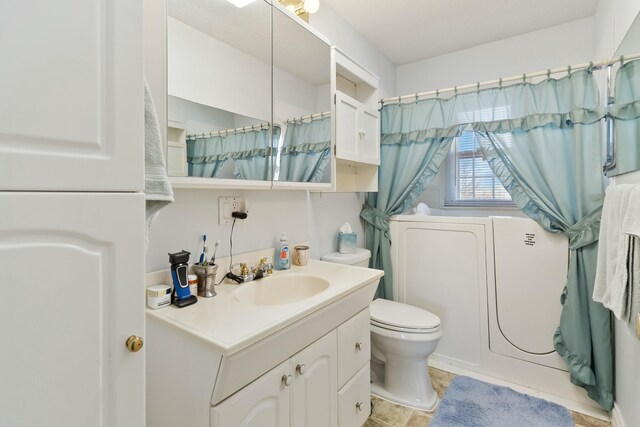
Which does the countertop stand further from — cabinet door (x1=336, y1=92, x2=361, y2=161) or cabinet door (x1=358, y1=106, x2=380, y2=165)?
cabinet door (x1=358, y1=106, x2=380, y2=165)

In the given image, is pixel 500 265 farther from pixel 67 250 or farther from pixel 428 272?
pixel 67 250

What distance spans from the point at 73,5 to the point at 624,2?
2.16 meters

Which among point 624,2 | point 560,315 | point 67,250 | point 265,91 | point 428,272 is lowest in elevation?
point 560,315

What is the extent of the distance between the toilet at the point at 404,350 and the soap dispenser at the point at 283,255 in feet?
1.41

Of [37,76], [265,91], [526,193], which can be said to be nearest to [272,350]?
[37,76]

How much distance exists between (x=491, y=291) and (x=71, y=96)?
7.81ft

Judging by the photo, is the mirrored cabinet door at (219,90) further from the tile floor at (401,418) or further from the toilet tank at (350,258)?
the tile floor at (401,418)

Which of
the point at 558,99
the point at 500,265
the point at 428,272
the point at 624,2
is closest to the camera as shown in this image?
the point at 624,2

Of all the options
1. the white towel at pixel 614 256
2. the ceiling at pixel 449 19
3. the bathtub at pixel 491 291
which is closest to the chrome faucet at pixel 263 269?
the bathtub at pixel 491 291

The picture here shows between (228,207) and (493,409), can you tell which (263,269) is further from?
(493,409)

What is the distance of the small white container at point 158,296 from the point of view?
1062 millimetres

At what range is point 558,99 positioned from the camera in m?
1.86

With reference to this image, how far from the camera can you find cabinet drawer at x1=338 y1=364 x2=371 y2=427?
137 centimetres

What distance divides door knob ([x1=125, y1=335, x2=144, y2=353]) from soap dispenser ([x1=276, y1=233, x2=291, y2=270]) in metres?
1.02
